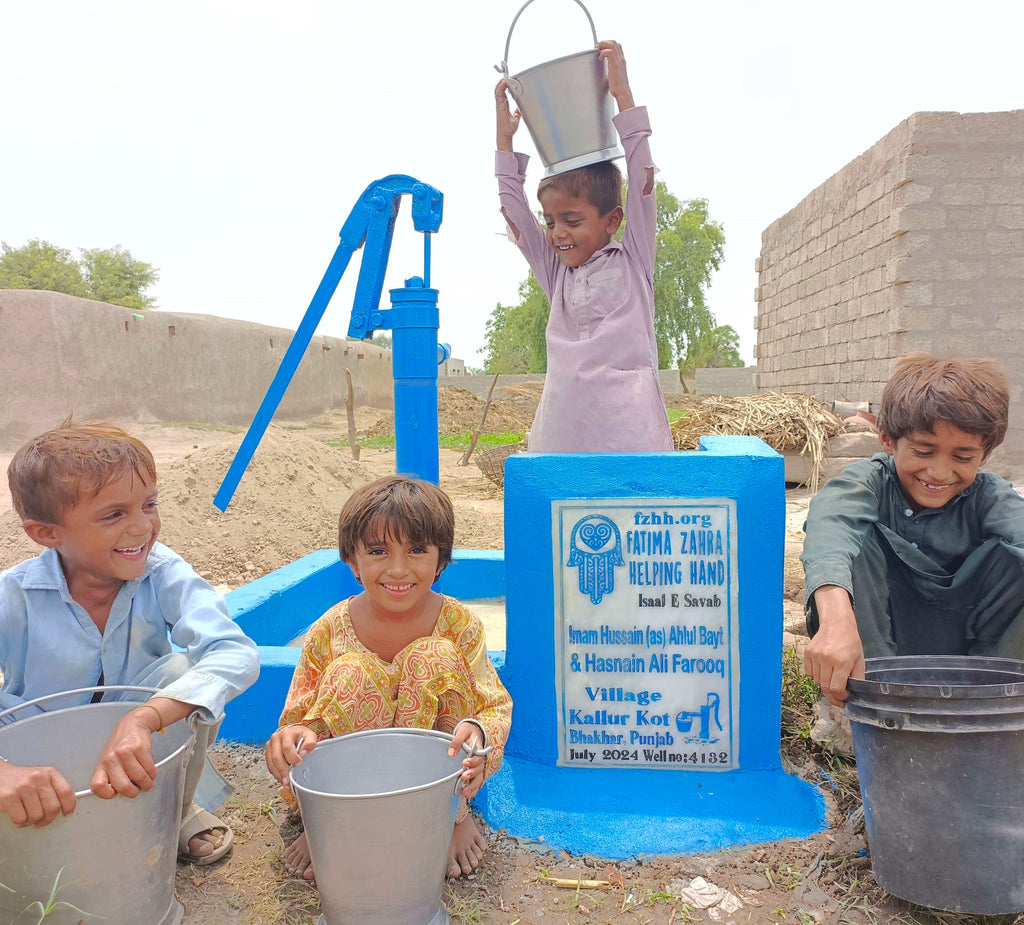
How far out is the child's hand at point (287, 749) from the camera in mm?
1509

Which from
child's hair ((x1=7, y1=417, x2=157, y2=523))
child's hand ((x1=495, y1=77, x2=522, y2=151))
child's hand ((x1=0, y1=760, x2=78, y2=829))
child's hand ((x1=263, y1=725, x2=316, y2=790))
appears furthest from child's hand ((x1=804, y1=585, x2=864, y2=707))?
child's hand ((x1=495, y1=77, x2=522, y2=151))

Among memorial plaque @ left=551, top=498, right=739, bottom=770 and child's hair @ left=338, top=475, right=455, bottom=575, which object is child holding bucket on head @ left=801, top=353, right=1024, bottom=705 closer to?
memorial plaque @ left=551, top=498, right=739, bottom=770

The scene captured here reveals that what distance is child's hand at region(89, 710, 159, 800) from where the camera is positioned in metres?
1.33

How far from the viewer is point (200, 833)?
6.05ft

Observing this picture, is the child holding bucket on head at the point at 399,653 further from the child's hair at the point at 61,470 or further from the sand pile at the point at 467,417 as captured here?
the sand pile at the point at 467,417

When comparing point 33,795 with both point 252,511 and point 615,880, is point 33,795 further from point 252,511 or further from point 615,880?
point 252,511

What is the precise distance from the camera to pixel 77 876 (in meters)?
1.35

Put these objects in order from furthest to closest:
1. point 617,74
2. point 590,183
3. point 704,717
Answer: point 590,183
point 617,74
point 704,717

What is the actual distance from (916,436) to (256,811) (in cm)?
183

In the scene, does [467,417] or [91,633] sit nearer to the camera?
[91,633]

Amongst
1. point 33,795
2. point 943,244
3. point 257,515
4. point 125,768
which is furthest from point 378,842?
point 943,244

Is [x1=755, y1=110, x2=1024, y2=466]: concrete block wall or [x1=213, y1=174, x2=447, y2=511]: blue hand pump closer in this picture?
[x1=213, y1=174, x2=447, y2=511]: blue hand pump

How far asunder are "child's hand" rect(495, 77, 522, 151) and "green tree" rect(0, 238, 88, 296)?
28644 mm

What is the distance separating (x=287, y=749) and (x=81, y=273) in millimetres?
31816
